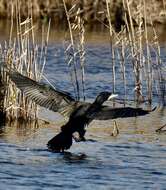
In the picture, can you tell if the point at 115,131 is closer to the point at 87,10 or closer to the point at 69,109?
the point at 69,109

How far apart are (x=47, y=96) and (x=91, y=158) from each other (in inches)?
37.9

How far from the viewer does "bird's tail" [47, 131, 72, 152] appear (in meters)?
9.87

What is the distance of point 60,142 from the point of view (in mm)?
9875

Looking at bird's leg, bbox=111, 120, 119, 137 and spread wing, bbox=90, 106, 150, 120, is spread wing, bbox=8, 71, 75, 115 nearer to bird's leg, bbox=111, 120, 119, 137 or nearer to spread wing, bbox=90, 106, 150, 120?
spread wing, bbox=90, 106, 150, 120

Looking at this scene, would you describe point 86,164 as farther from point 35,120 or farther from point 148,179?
point 35,120

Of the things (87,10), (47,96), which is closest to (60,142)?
(47,96)

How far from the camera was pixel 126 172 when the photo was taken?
9.02m

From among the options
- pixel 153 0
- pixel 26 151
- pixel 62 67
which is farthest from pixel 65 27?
pixel 26 151

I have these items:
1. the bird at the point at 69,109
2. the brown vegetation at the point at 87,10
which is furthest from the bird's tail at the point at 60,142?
the brown vegetation at the point at 87,10

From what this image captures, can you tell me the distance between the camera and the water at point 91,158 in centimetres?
845

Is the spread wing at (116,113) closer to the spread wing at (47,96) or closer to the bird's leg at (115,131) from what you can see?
the spread wing at (47,96)

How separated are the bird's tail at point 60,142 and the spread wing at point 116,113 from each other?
0.40 m

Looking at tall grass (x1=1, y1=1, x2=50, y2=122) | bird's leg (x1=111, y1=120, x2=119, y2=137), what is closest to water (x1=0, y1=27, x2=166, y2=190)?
bird's leg (x1=111, y1=120, x2=119, y2=137)

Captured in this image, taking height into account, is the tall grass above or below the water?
above
